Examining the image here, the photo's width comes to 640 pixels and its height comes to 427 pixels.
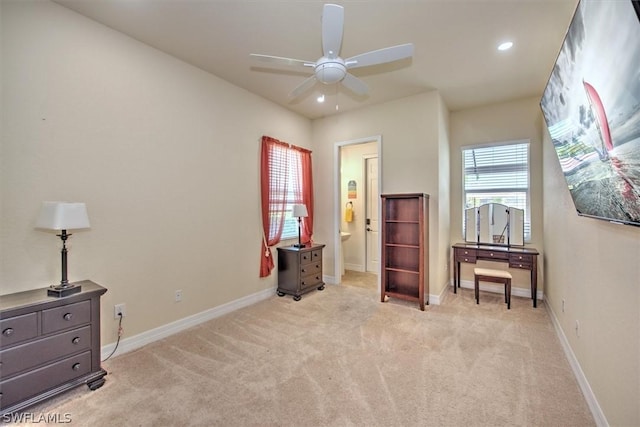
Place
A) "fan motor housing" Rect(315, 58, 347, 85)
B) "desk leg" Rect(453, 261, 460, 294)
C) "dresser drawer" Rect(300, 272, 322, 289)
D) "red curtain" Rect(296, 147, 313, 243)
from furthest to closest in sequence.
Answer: "red curtain" Rect(296, 147, 313, 243) → "desk leg" Rect(453, 261, 460, 294) → "dresser drawer" Rect(300, 272, 322, 289) → "fan motor housing" Rect(315, 58, 347, 85)

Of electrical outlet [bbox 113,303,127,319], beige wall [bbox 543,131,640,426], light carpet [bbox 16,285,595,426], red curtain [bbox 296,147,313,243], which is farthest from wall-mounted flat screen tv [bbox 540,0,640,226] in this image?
electrical outlet [bbox 113,303,127,319]

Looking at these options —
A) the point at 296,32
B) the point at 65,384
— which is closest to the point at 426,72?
the point at 296,32

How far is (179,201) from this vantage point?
3.06m

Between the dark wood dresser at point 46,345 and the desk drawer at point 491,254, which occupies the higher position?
the desk drawer at point 491,254

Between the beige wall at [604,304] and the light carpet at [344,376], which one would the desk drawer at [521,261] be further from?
the beige wall at [604,304]

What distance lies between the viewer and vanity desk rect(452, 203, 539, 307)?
150 inches

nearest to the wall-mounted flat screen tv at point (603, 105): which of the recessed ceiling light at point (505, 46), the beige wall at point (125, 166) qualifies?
the recessed ceiling light at point (505, 46)

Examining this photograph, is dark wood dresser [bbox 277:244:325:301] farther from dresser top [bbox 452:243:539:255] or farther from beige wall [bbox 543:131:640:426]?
beige wall [bbox 543:131:640:426]

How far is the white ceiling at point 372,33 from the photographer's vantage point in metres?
2.26

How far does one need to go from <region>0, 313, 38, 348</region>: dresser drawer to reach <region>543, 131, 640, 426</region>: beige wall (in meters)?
3.37

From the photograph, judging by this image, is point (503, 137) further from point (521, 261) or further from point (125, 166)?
point (125, 166)

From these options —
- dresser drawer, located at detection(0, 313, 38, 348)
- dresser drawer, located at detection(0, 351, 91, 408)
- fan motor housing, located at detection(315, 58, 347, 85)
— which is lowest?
dresser drawer, located at detection(0, 351, 91, 408)

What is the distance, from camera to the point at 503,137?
4266mm

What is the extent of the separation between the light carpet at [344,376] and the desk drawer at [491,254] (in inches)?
31.1
